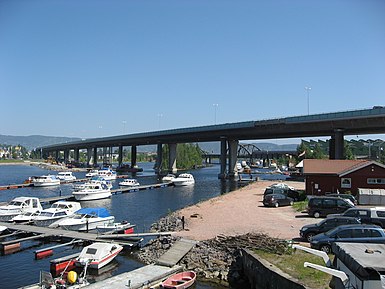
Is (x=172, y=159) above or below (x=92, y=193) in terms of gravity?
above

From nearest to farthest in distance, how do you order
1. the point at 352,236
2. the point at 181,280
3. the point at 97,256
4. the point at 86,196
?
the point at 352,236 < the point at 181,280 < the point at 97,256 < the point at 86,196

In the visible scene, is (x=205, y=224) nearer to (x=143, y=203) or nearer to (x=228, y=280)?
(x=228, y=280)

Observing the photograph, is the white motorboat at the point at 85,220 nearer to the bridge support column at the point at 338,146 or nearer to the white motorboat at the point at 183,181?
the white motorboat at the point at 183,181

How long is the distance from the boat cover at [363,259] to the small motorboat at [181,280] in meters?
10.2

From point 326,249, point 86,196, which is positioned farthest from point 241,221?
point 86,196

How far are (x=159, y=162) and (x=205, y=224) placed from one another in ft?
385

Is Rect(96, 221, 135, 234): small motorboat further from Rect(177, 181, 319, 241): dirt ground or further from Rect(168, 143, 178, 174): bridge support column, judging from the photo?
Rect(168, 143, 178, 174): bridge support column

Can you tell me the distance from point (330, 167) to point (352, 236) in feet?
93.3

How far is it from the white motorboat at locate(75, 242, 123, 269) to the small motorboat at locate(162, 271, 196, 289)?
5842 millimetres

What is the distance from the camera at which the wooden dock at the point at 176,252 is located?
25147mm

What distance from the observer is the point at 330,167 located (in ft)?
159

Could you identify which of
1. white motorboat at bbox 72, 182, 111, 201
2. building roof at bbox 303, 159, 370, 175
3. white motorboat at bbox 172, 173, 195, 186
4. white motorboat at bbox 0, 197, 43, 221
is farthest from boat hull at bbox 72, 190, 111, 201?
building roof at bbox 303, 159, 370, 175

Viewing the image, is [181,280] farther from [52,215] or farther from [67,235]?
[52,215]

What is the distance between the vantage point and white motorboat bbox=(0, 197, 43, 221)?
41.5m
